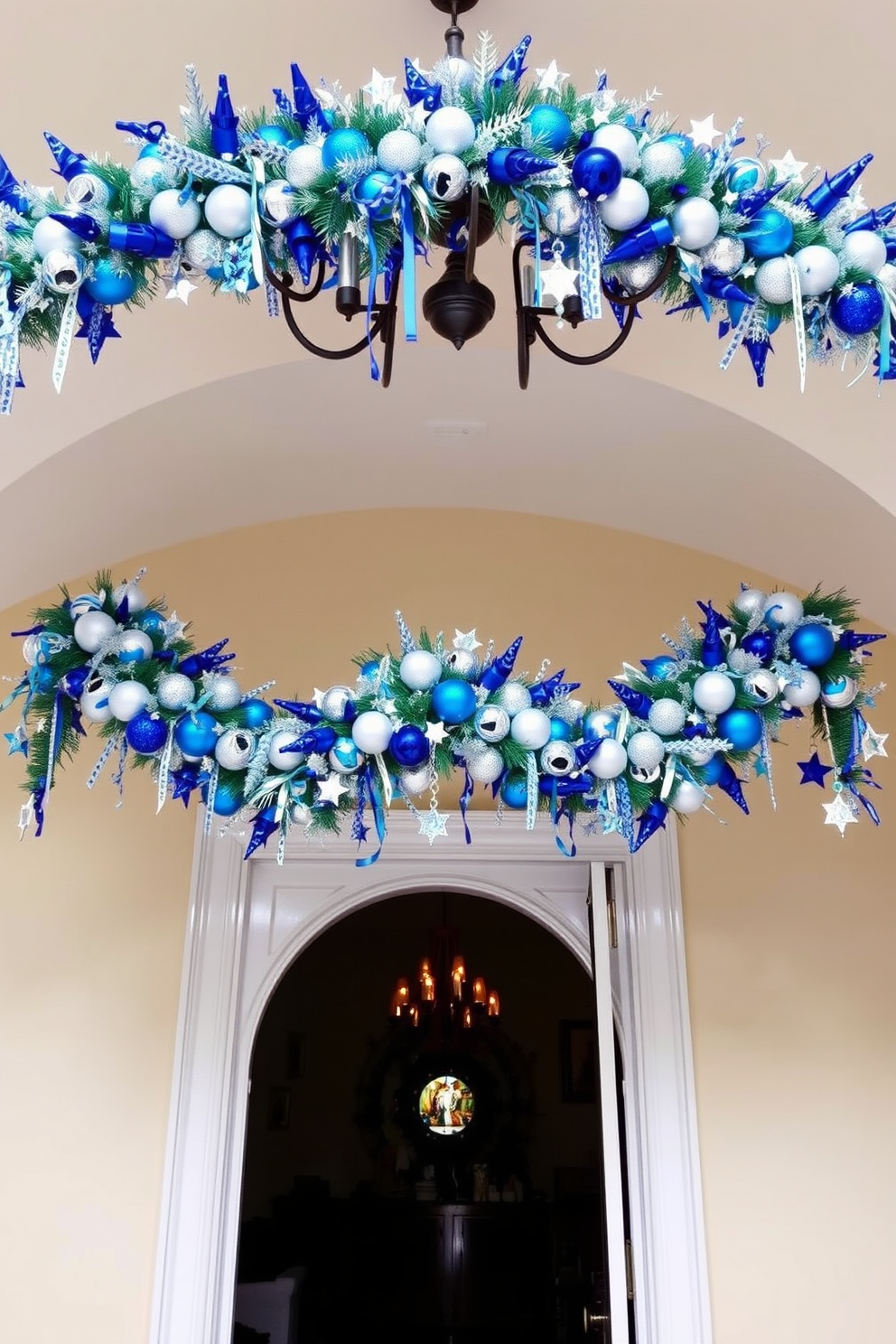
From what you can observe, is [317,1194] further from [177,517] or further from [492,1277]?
[177,517]

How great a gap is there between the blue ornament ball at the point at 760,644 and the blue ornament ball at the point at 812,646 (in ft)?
0.11

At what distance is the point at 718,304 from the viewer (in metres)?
1.32

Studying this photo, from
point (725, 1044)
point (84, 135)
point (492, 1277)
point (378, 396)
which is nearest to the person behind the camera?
point (84, 135)

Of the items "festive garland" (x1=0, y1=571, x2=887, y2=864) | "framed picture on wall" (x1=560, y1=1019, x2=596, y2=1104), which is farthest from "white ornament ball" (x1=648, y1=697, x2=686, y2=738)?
"framed picture on wall" (x1=560, y1=1019, x2=596, y2=1104)

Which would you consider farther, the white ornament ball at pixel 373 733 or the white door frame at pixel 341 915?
the white door frame at pixel 341 915

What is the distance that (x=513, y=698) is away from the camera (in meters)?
1.73

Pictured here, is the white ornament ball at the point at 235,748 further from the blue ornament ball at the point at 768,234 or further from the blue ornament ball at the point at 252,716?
the blue ornament ball at the point at 768,234

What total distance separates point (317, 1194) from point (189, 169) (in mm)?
7140

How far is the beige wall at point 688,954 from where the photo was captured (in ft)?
8.98

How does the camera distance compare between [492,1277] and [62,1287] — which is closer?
[62,1287]

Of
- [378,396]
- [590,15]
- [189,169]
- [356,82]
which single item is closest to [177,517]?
[378,396]

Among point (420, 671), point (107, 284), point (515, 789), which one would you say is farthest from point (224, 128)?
point (515, 789)

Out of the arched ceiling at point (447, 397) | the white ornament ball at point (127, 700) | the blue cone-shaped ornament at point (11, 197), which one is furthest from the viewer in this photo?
the arched ceiling at point (447, 397)

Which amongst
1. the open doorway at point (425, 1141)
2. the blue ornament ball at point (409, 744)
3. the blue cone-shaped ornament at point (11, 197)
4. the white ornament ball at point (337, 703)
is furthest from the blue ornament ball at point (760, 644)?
the open doorway at point (425, 1141)
